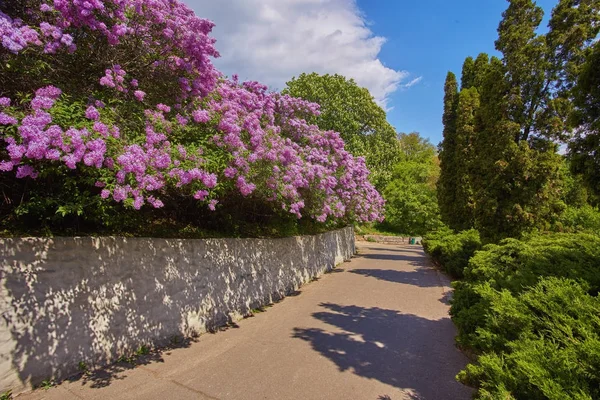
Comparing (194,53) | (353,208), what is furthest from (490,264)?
(353,208)

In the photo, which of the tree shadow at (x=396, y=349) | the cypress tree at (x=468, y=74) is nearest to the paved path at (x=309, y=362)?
the tree shadow at (x=396, y=349)

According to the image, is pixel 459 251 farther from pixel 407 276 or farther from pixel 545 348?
pixel 545 348

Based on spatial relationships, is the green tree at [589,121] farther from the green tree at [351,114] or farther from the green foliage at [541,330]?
the green tree at [351,114]

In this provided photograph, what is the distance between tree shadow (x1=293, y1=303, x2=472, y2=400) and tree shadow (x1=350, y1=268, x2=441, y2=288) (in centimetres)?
442

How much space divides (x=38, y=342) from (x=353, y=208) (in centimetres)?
1177

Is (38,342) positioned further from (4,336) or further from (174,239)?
(174,239)

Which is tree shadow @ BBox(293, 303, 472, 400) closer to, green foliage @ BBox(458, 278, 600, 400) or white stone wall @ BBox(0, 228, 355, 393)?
green foliage @ BBox(458, 278, 600, 400)

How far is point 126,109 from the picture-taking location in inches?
182

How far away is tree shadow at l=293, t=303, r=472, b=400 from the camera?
423cm

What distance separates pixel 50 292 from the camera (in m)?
3.73

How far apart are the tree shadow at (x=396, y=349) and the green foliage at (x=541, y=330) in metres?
0.62

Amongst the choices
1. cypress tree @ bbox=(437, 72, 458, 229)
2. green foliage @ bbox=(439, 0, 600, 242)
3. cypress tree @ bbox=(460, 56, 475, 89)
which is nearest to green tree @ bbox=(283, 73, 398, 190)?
cypress tree @ bbox=(437, 72, 458, 229)

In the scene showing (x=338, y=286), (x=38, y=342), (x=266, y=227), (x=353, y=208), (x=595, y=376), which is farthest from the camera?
(x=353, y=208)

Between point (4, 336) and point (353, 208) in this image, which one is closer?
point (4, 336)
